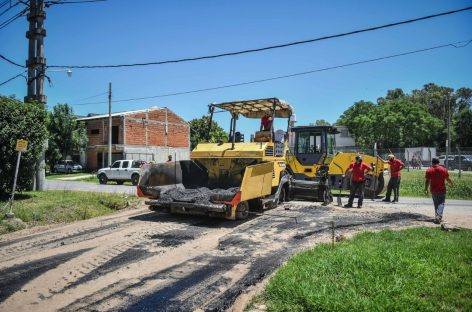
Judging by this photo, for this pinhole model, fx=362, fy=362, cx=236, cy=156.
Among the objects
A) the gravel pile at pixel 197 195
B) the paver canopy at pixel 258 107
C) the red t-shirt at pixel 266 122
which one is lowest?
the gravel pile at pixel 197 195

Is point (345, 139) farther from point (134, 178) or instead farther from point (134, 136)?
point (134, 178)

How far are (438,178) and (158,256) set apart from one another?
7.20m

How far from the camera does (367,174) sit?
1461 cm

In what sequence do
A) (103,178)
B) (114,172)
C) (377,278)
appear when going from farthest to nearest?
1. (103,178)
2. (114,172)
3. (377,278)

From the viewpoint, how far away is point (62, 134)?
36156mm

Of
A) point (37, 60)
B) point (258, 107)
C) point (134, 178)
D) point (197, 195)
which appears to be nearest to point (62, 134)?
point (134, 178)

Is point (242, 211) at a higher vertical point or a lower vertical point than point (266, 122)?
lower

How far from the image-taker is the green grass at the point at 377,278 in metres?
4.12

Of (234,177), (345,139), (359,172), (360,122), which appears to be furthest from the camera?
(345,139)

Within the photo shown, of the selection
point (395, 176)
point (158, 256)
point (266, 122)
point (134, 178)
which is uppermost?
point (266, 122)

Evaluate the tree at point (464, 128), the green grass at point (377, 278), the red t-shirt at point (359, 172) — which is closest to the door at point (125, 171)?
the red t-shirt at point (359, 172)

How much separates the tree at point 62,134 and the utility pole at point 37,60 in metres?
22.2

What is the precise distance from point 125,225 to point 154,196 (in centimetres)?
110

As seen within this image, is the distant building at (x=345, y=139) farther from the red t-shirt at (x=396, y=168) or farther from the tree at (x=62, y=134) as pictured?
the red t-shirt at (x=396, y=168)
